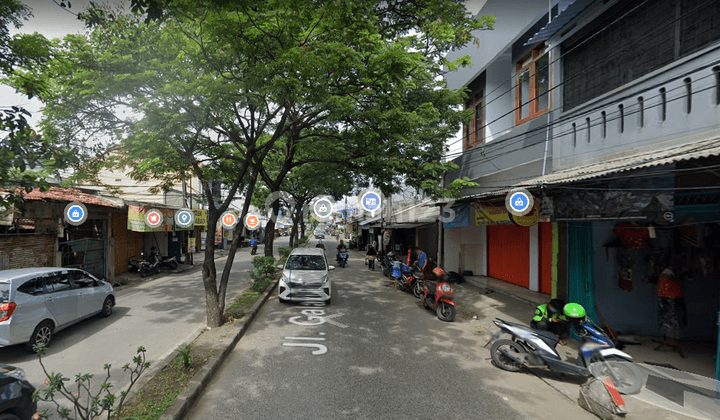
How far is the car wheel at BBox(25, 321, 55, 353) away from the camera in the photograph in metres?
5.80

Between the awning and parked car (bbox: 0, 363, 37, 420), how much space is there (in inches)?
444

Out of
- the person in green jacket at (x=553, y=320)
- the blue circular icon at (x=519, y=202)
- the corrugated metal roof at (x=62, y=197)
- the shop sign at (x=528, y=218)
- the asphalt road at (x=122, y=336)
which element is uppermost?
the corrugated metal roof at (x=62, y=197)

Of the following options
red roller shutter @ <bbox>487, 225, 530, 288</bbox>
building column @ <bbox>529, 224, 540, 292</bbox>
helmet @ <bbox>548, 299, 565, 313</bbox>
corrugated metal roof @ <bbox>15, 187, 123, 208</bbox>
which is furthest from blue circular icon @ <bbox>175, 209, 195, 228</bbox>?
helmet @ <bbox>548, 299, 565, 313</bbox>

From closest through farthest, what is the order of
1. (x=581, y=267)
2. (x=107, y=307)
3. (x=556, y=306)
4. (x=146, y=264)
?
(x=556, y=306) → (x=581, y=267) → (x=107, y=307) → (x=146, y=264)

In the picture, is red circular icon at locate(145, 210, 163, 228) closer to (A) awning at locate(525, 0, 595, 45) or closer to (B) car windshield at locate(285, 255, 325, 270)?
(B) car windshield at locate(285, 255, 325, 270)

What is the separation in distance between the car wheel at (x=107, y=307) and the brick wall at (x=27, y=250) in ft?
11.7

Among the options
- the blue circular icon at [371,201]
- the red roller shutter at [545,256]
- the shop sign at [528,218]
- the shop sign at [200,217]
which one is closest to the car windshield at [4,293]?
the shop sign at [528,218]

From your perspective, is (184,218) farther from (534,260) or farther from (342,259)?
(534,260)

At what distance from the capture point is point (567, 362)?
17.3ft

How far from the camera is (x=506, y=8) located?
35.3 ft

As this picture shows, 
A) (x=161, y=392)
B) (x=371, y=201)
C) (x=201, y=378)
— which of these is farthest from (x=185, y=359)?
(x=371, y=201)

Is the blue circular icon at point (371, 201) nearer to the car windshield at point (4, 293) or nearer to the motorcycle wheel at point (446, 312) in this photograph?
the motorcycle wheel at point (446, 312)

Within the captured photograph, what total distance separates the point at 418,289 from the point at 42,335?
29.9 ft

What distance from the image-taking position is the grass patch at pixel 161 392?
150 inches
